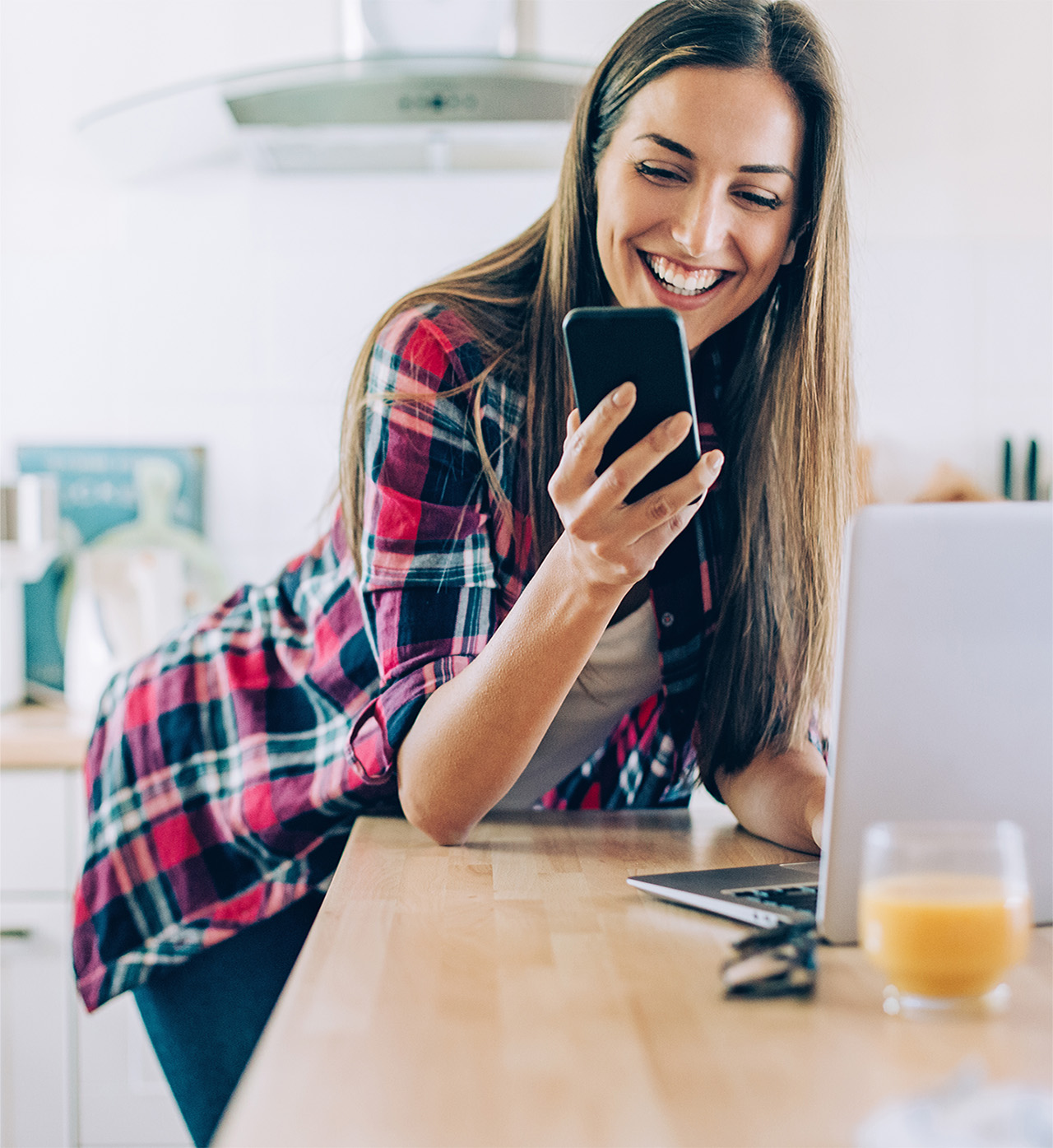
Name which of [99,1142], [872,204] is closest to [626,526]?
[99,1142]

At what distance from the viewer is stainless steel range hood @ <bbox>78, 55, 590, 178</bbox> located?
5.77 ft

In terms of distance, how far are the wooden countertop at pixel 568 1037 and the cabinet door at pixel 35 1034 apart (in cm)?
116

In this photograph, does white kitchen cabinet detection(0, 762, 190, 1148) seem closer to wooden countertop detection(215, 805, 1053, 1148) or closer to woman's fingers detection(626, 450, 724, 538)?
wooden countertop detection(215, 805, 1053, 1148)

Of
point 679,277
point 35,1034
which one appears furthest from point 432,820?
point 35,1034

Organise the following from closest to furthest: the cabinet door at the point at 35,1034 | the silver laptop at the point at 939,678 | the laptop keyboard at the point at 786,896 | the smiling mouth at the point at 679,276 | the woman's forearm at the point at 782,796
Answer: the silver laptop at the point at 939,678 → the laptop keyboard at the point at 786,896 → the woman's forearm at the point at 782,796 → the smiling mouth at the point at 679,276 → the cabinet door at the point at 35,1034

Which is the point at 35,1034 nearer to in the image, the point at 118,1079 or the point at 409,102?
the point at 118,1079

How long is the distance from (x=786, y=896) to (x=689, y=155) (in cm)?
62

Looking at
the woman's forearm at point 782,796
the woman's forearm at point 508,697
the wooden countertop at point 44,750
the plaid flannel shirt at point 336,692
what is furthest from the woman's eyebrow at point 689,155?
the wooden countertop at point 44,750

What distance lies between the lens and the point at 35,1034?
1747 millimetres

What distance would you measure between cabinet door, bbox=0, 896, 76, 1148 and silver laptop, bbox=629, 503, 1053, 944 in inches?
56.4

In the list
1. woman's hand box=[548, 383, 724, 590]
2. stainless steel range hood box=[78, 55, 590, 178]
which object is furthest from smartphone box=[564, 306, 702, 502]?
stainless steel range hood box=[78, 55, 590, 178]

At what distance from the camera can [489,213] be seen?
7.27ft

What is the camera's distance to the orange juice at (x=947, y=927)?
22.6 inches

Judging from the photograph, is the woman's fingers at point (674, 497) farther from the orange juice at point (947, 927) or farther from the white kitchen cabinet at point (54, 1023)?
the white kitchen cabinet at point (54, 1023)
